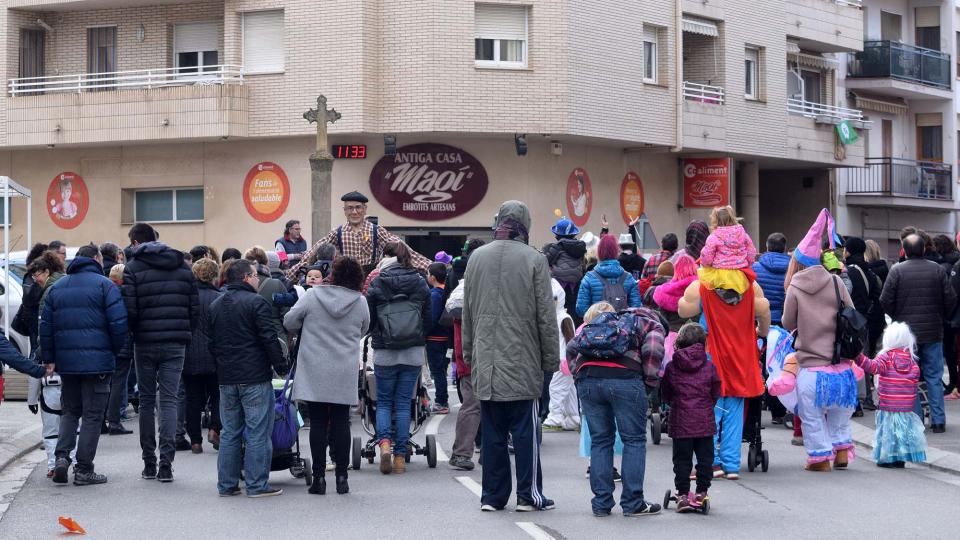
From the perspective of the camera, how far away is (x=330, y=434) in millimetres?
11203

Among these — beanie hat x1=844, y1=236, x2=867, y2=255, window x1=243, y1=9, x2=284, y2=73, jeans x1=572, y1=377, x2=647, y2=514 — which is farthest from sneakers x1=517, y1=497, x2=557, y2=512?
window x1=243, y1=9, x2=284, y2=73

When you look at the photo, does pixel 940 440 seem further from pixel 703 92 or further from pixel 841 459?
pixel 703 92

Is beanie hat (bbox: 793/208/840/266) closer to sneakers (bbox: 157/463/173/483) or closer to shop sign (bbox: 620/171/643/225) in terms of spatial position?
sneakers (bbox: 157/463/173/483)

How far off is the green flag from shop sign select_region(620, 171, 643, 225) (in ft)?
24.8

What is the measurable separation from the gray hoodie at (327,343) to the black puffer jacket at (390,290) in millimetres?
994

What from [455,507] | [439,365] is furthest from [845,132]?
[455,507]

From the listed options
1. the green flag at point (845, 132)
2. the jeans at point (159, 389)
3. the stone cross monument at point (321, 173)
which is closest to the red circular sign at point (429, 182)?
the stone cross monument at point (321, 173)

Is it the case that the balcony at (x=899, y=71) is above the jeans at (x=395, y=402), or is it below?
above

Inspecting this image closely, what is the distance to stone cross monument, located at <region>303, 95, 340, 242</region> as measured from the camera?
95.8 feet

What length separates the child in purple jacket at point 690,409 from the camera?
1020cm

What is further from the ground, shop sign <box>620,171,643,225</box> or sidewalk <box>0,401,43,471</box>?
shop sign <box>620,171,643,225</box>

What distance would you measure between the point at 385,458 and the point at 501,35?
20044 millimetres

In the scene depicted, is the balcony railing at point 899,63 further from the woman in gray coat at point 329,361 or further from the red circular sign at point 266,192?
the woman in gray coat at point 329,361

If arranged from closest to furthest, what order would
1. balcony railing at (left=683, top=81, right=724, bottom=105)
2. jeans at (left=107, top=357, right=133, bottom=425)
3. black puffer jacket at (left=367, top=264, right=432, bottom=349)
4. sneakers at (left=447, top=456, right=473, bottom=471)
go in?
black puffer jacket at (left=367, top=264, right=432, bottom=349), sneakers at (left=447, top=456, right=473, bottom=471), jeans at (left=107, top=357, right=133, bottom=425), balcony railing at (left=683, top=81, right=724, bottom=105)
